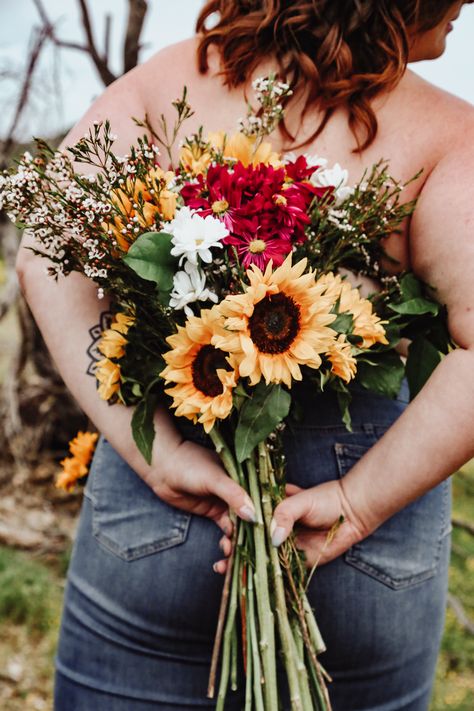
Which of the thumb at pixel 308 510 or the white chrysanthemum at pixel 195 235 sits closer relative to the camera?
the white chrysanthemum at pixel 195 235

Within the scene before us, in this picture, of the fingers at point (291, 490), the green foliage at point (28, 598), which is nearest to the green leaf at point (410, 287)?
the fingers at point (291, 490)

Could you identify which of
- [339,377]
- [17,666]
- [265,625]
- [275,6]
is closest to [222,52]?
[275,6]

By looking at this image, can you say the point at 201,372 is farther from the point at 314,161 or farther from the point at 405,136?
the point at 405,136

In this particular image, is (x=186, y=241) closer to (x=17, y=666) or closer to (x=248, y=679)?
(x=248, y=679)

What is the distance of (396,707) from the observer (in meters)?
1.45

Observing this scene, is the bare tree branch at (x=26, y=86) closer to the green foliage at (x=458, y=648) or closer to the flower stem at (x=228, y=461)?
the flower stem at (x=228, y=461)

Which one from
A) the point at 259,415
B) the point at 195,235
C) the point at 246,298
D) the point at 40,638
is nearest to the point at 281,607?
the point at 259,415

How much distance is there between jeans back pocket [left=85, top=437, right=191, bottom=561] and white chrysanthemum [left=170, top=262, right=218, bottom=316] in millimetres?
463

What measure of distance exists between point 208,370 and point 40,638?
94.5 inches

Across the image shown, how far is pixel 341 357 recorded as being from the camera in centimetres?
111

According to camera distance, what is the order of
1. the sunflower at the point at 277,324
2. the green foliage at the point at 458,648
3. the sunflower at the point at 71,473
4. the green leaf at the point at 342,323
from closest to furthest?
the sunflower at the point at 277,324, the green leaf at the point at 342,323, the sunflower at the point at 71,473, the green foliage at the point at 458,648

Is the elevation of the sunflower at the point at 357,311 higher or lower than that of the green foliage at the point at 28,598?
higher

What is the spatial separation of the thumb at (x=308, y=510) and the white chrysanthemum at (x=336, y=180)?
545mm

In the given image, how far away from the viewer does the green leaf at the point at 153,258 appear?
3.55ft
